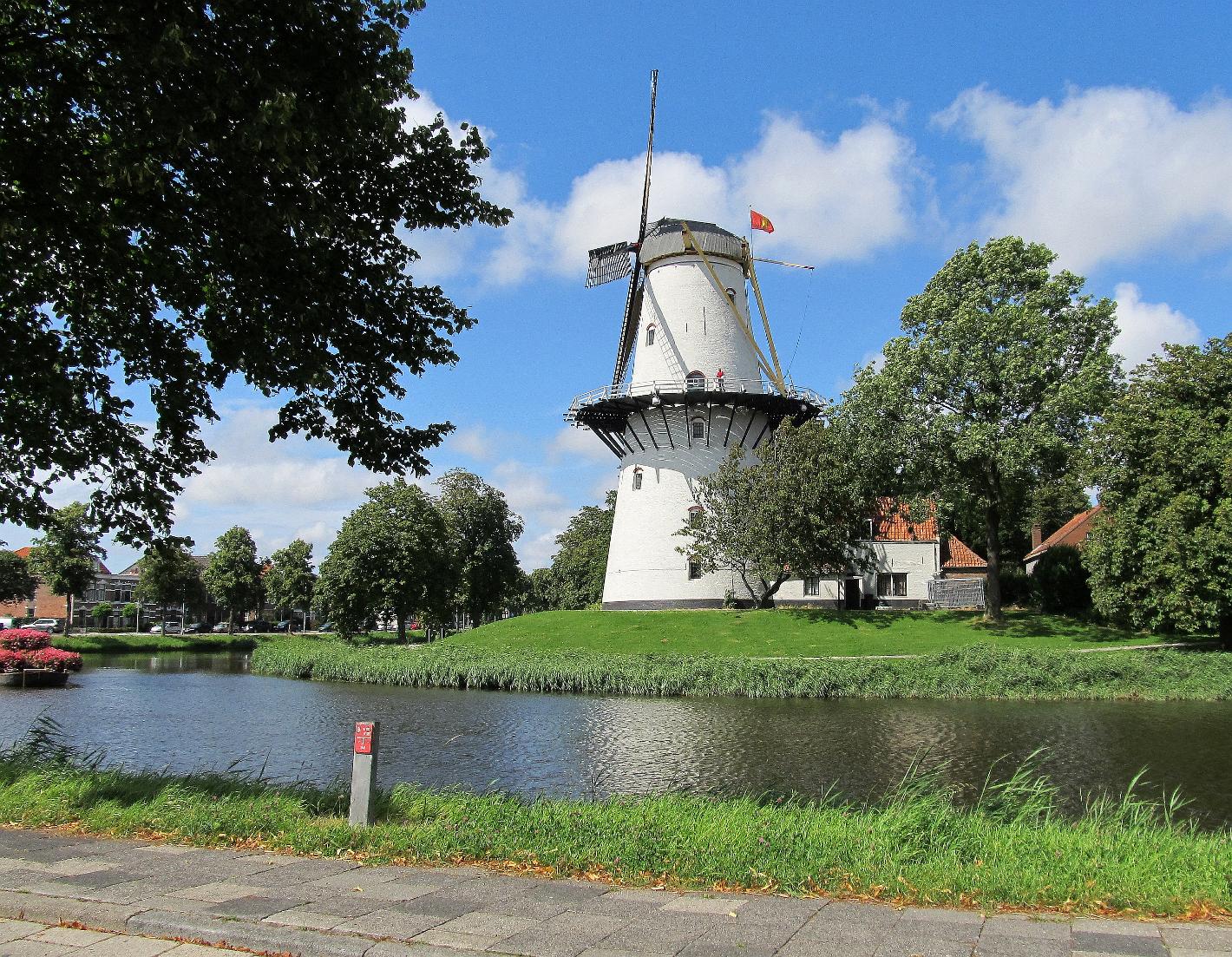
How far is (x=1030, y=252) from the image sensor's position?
35.5m

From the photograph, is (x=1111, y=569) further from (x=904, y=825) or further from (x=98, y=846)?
(x=98, y=846)

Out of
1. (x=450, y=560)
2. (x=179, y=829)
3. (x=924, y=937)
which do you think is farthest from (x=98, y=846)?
(x=450, y=560)

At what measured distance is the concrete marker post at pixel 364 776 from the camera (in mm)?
7586

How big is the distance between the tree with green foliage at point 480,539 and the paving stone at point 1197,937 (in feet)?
186

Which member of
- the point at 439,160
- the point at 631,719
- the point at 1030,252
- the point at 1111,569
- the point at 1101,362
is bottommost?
the point at 631,719

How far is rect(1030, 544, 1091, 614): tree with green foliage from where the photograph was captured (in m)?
39.8

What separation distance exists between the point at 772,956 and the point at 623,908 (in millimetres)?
1083

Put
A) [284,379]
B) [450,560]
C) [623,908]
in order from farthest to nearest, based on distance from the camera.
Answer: [450,560], [284,379], [623,908]

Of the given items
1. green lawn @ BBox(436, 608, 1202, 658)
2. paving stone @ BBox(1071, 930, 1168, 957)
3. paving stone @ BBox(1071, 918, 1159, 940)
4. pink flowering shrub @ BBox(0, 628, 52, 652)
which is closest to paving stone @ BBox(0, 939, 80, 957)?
paving stone @ BBox(1071, 930, 1168, 957)

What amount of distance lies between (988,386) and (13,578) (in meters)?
59.1

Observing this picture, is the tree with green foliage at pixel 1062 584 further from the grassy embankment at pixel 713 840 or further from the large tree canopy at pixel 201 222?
A: the large tree canopy at pixel 201 222

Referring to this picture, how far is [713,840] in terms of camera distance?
7.18m

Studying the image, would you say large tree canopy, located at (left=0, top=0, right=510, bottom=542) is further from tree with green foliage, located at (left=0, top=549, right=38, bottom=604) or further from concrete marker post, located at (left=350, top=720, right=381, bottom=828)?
tree with green foliage, located at (left=0, top=549, right=38, bottom=604)

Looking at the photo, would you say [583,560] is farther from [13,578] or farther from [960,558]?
[13,578]
